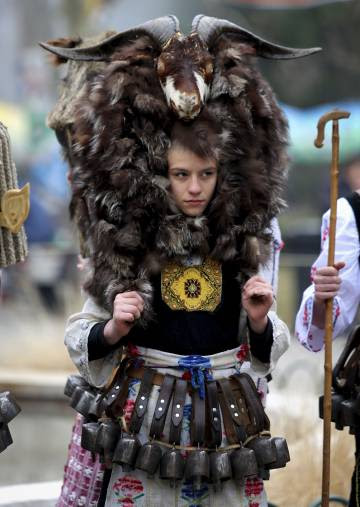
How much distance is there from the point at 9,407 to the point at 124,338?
458mm

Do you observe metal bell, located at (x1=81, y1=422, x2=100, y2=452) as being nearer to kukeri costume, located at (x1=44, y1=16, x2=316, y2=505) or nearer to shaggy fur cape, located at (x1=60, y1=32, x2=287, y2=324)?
kukeri costume, located at (x1=44, y1=16, x2=316, y2=505)

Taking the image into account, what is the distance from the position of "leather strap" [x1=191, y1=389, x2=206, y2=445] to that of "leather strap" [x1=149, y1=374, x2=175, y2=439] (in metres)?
0.09

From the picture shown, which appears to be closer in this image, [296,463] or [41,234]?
[296,463]

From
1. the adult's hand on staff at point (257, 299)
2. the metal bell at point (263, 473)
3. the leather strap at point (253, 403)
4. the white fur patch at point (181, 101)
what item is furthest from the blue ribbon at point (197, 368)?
the white fur patch at point (181, 101)

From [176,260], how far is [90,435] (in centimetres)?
67

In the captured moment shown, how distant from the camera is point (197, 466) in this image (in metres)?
3.73

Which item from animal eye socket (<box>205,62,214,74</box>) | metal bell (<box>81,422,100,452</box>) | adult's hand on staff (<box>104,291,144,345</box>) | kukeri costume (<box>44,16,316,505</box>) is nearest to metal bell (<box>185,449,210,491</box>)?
kukeri costume (<box>44,16,316,505</box>)

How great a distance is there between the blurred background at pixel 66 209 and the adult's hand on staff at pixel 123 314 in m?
0.95

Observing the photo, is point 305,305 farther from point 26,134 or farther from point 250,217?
point 26,134

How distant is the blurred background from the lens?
660 centimetres

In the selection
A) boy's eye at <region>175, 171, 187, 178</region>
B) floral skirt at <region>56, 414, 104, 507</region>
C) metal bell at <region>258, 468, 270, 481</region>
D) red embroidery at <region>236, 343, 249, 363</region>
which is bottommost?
floral skirt at <region>56, 414, 104, 507</region>

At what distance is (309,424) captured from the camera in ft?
21.3

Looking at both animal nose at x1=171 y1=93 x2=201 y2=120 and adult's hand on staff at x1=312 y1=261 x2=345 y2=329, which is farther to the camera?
adult's hand on staff at x1=312 y1=261 x2=345 y2=329

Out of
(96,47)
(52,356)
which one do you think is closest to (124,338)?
(96,47)
